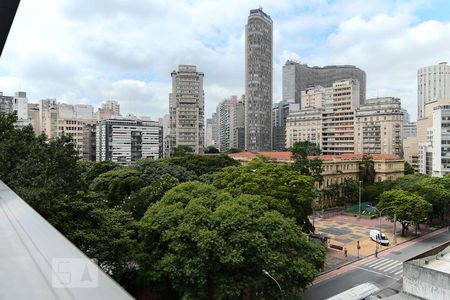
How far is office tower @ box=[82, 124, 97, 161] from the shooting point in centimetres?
4653

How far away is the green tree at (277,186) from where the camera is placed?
506 inches

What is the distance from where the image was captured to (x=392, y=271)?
1310 centimetres

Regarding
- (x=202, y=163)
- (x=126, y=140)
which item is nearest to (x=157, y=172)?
(x=202, y=163)

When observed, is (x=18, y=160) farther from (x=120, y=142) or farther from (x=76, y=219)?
(x=120, y=142)

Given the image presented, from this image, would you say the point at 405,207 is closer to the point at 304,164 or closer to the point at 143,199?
the point at 304,164

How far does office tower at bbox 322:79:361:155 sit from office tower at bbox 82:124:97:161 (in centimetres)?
3357

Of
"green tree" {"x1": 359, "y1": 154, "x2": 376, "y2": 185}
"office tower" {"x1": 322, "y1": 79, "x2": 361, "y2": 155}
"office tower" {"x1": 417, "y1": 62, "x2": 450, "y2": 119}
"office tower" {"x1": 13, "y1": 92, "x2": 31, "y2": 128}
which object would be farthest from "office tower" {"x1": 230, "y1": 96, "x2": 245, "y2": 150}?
"green tree" {"x1": 359, "y1": 154, "x2": 376, "y2": 185}

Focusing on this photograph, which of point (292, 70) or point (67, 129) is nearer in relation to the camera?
point (67, 129)

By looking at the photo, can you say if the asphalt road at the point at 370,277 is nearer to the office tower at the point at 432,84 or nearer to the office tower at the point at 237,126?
the office tower at the point at 237,126

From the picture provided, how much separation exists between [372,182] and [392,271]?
17993 mm

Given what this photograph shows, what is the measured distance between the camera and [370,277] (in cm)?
1245

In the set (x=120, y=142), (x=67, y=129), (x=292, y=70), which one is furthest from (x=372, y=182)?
(x=292, y=70)
